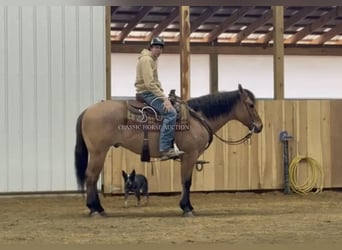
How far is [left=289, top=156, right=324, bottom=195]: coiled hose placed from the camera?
11992mm

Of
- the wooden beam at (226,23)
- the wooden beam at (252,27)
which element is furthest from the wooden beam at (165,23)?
the wooden beam at (252,27)

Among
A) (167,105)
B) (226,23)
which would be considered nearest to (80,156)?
(167,105)

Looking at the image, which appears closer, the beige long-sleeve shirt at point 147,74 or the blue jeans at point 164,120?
the beige long-sleeve shirt at point 147,74

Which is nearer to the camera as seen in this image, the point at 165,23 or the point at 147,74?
the point at 147,74

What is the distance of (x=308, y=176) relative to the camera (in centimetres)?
1219

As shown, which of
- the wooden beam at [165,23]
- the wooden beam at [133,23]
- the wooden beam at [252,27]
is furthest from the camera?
the wooden beam at [252,27]

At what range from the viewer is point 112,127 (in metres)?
8.47

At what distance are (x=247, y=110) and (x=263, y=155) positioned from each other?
320cm

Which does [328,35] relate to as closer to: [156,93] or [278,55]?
[278,55]

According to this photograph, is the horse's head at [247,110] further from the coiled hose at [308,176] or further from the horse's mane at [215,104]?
the coiled hose at [308,176]

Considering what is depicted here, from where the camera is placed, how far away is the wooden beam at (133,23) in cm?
1606

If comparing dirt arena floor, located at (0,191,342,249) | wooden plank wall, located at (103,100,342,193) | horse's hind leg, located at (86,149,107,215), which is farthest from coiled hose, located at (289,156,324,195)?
horse's hind leg, located at (86,149,107,215)

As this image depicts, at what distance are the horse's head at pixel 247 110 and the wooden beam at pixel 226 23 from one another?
7827mm

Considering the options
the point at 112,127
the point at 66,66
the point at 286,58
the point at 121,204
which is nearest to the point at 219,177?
the point at 121,204
